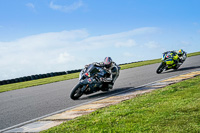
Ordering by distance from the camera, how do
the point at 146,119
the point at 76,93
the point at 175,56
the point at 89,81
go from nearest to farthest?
1. the point at 146,119
2. the point at 89,81
3. the point at 76,93
4. the point at 175,56

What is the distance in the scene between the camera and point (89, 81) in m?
8.85

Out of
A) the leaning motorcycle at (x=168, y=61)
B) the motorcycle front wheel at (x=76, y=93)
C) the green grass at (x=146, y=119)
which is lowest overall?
the green grass at (x=146, y=119)

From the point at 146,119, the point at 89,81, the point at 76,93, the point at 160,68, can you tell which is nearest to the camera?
the point at 146,119

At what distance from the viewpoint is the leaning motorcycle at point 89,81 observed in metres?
8.85

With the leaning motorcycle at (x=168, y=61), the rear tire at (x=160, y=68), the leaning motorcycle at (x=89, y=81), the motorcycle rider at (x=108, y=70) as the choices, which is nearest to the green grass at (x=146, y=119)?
the leaning motorcycle at (x=89, y=81)

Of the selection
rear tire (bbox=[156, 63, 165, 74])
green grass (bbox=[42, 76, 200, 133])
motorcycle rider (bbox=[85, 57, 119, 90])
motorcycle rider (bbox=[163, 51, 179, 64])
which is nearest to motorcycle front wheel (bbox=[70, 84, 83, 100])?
motorcycle rider (bbox=[85, 57, 119, 90])

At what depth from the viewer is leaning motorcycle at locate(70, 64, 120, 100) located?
8.85 m

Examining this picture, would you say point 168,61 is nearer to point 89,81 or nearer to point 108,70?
point 108,70

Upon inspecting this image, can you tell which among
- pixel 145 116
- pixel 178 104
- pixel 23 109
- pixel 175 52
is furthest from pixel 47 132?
pixel 175 52

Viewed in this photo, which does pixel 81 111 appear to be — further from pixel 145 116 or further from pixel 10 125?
pixel 145 116

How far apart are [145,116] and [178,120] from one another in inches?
27.5

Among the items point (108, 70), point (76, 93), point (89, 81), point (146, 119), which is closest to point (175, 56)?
point (108, 70)

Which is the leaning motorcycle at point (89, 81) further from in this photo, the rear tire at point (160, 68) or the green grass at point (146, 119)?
the rear tire at point (160, 68)

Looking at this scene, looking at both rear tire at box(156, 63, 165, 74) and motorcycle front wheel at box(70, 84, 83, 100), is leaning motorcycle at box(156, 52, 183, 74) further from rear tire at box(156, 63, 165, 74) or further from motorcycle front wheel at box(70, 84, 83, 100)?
motorcycle front wheel at box(70, 84, 83, 100)
